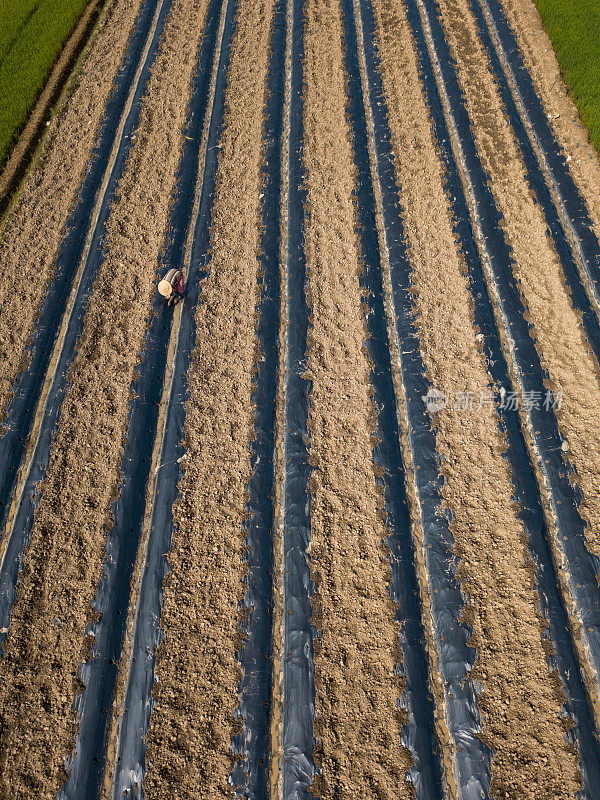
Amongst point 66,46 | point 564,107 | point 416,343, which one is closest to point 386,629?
point 416,343

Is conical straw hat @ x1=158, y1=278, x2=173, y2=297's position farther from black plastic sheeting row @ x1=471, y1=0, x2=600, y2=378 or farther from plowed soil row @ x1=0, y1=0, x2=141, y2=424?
black plastic sheeting row @ x1=471, y1=0, x2=600, y2=378

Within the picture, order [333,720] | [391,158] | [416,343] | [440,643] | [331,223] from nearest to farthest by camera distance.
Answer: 1. [333,720]
2. [440,643]
3. [416,343]
4. [331,223]
5. [391,158]

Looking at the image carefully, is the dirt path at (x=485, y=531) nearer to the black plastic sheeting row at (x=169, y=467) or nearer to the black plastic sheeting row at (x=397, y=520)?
the black plastic sheeting row at (x=397, y=520)

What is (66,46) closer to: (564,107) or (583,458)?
(564,107)

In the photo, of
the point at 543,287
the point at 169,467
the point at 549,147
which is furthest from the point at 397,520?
the point at 549,147

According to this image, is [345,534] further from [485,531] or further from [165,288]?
[165,288]

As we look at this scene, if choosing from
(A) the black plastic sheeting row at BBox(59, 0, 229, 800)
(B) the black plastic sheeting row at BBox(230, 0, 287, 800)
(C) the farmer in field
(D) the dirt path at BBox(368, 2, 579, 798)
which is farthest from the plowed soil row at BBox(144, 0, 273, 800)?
(D) the dirt path at BBox(368, 2, 579, 798)

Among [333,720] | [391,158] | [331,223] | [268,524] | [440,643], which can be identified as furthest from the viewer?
[391,158]
